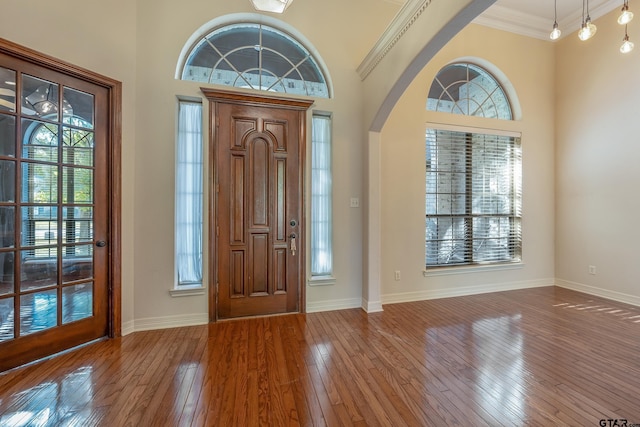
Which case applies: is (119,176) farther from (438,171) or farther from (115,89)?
(438,171)

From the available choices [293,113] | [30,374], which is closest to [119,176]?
[30,374]

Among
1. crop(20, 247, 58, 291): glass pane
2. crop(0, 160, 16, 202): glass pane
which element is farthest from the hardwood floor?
crop(0, 160, 16, 202): glass pane

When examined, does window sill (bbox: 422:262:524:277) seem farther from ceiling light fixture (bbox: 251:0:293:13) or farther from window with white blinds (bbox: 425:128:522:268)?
ceiling light fixture (bbox: 251:0:293:13)

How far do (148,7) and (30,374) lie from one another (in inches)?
135

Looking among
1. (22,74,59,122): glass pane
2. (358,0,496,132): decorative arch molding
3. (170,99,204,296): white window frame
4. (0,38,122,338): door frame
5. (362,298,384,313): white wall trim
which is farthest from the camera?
(362,298,384,313): white wall trim

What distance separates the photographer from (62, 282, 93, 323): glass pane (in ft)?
7.38

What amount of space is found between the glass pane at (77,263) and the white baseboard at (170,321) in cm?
68

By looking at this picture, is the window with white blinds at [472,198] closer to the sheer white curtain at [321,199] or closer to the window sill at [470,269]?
the window sill at [470,269]

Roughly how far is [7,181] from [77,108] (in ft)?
2.63

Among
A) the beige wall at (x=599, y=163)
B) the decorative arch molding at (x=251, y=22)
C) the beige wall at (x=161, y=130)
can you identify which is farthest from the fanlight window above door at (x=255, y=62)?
the beige wall at (x=599, y=163)

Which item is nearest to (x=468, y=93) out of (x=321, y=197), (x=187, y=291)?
(x=321, y=197)

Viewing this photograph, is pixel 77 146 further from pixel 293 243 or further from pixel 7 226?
pixel 293 243

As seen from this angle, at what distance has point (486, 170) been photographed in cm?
392

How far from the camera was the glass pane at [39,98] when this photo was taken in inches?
80.2
